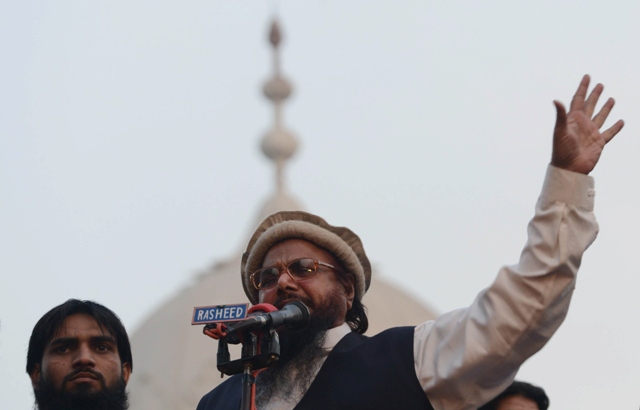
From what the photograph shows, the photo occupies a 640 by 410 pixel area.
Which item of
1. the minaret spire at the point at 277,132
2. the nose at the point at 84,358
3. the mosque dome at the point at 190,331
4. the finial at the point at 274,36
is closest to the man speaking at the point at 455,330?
the nose at the point at 84,358

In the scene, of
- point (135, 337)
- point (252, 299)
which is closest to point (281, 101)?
point (135, 337)

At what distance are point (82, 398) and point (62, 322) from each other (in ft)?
1.59

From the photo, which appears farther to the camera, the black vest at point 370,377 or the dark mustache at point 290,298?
the dark mustache at point 290,298

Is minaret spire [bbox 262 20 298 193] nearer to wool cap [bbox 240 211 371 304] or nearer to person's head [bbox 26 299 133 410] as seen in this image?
wool cap [bbox 240 211 371 304]

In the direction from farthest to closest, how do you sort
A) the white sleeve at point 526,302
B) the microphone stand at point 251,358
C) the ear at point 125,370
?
the ear at point 125,370 → the white sleeve at point 526,302 → the microphone stand at point 251,358

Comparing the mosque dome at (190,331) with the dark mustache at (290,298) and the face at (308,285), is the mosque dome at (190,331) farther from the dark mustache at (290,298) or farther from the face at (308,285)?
the dark mustache at (290,298)

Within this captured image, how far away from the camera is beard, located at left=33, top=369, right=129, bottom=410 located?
7898 mm

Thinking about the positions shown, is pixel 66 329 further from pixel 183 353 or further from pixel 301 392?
pixel 183 353

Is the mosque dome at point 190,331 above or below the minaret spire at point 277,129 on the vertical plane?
below

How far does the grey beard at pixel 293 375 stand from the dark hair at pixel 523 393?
1041 millimetres

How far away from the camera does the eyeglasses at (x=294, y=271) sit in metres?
8.12

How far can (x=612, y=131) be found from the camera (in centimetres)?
725

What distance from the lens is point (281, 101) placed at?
4506 centimetres

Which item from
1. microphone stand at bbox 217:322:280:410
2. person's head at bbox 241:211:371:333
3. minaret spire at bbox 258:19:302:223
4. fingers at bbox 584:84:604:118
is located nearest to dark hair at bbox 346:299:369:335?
person's head at bbox 241:211:371:333
